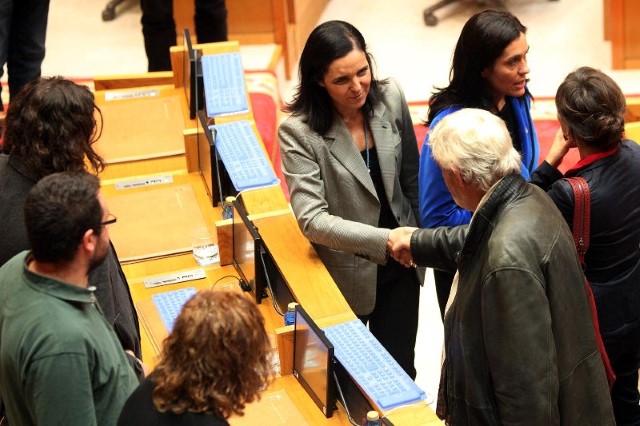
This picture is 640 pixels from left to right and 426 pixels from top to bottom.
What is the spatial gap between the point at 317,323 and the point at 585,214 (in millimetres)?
775

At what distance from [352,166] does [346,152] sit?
0.14 feet

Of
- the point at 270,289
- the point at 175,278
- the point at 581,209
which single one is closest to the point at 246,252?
the point at 270,289

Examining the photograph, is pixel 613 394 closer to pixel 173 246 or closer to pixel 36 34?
pixel 173 246

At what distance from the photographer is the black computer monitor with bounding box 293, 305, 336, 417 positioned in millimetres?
2801

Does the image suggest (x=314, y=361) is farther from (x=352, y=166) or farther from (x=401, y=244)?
(x=352, y=166)

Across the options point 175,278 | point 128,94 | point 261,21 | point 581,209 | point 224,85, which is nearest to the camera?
point 581,209

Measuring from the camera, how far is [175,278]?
3631mm

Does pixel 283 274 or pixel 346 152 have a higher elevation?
pixel 346 152

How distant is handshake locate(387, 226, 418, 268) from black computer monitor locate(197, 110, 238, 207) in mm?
1099

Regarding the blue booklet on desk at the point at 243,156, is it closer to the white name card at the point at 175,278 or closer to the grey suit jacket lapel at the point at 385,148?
the white name card at the point at 175,278

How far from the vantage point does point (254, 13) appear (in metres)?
6.67

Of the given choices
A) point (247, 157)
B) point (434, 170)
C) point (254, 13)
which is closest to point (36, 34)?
point (247, 157)

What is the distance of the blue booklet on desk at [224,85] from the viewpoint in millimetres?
4242

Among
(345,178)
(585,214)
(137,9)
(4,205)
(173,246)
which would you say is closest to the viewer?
(4,205)
